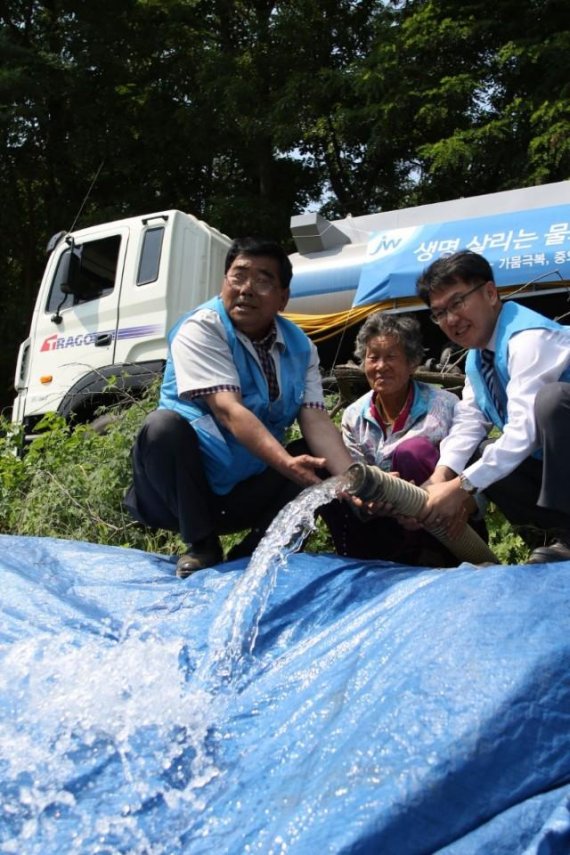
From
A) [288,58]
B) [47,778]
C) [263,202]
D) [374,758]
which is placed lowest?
[47,778]

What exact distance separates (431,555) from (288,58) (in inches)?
390

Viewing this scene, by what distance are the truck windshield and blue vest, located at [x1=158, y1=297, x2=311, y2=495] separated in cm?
351

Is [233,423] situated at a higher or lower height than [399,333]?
lower

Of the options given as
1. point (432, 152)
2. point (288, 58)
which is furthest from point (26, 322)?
point (432, 152)

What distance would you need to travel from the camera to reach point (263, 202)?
11016 millimetres

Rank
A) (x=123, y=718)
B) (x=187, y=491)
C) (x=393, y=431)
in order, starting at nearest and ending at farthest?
1. (x=123, y=718)
2. (x=187, y=491)
3. (x=393, y=431)

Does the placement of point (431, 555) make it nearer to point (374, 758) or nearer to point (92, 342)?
point (374, 758)

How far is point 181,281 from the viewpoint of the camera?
5.71 meters

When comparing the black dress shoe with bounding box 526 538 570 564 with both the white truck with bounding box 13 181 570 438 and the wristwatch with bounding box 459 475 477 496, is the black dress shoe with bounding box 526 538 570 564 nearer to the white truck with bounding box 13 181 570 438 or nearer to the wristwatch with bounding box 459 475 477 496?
the wristwatch with bounding box 459 475 477 496

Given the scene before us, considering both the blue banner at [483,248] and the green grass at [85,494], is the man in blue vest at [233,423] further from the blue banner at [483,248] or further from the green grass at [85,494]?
the blue banner at [483,248]

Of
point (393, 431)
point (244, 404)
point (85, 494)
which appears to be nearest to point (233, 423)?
point (244, 404)

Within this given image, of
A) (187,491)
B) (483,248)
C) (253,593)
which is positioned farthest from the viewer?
(483,248)

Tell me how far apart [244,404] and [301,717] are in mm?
1151

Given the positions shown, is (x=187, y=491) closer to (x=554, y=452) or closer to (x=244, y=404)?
(x=244, y=404)
